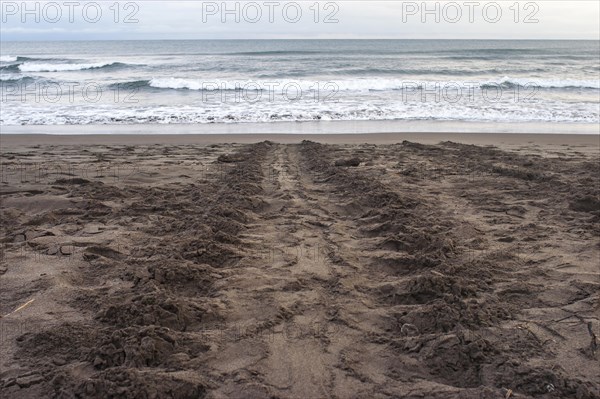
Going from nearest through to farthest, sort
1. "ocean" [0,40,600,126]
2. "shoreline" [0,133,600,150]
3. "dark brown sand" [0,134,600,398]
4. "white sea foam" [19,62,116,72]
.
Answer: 1. "dark brown sand" [0,134,600,398]
2. "shoreline" [0,133,600,150]
3. "ocean" [0,40,600,126]
4. "white sea foam" [19,62,116,72]

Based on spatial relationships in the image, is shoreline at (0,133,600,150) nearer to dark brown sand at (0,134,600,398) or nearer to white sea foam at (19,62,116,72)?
dark brown sand at (0,134,600,398)

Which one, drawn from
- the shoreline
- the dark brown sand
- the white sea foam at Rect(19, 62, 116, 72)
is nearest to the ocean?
the white sea foam at Rect(19, 62, 116, 72)

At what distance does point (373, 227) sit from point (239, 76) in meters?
22.2

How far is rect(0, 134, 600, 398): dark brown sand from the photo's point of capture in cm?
218

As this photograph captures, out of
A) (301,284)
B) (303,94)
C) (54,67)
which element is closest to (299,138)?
(301,284)

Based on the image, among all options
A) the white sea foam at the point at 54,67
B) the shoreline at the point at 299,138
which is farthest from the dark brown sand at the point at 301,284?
the white sea foam at the point at 54,67

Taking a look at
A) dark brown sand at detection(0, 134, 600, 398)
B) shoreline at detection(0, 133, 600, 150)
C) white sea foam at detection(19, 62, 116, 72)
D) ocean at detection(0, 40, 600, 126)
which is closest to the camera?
dark brown sand at detection(0, 134, 600, 398)

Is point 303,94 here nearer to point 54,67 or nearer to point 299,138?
point 299,138

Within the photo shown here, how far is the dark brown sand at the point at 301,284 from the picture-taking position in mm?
2178

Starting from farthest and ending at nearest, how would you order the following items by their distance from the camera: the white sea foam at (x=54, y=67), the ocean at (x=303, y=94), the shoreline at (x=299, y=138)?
the white sea foam at (x=54, y=67)
the ocean at (x=303, y=94)
the shoreline at (x=299, y=138)

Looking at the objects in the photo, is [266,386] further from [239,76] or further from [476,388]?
[239,76]

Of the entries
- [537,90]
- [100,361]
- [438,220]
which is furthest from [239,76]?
[100,361]

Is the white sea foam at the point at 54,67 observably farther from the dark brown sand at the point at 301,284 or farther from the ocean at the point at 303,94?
the dark brown sand at the point at 301,284

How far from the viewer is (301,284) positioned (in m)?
3.12
